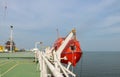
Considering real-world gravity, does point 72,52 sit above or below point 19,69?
above

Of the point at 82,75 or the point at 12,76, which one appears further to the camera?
the point at 82,75

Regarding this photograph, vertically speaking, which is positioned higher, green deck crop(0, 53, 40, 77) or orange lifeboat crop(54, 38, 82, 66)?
orange lifeboat crop(54, 38, 82, 66)

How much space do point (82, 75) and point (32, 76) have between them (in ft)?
268

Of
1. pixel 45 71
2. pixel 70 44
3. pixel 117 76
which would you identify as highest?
pixel 70 44

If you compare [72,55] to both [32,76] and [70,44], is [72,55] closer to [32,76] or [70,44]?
[70,44]

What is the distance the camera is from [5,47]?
4744cm

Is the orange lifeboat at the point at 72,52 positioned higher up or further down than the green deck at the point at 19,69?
higher up

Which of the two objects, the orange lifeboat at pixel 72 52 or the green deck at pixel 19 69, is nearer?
the green deck at pixel 19 69

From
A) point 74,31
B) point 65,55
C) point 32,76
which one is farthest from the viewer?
point 65,55

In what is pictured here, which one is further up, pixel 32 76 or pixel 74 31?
pixel 74 31

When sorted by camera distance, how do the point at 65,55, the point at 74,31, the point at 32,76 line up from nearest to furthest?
the point at 32,76, the point at 74,31, the point at 65,55

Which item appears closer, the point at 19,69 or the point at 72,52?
the point at 19,69

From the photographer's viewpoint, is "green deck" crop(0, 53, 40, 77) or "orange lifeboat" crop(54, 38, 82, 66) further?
"orange lifeboat" crop(54, 38, 82, 66)

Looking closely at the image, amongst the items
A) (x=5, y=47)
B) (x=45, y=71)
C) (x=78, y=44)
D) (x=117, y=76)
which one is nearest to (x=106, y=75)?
(x=117, y=76)
